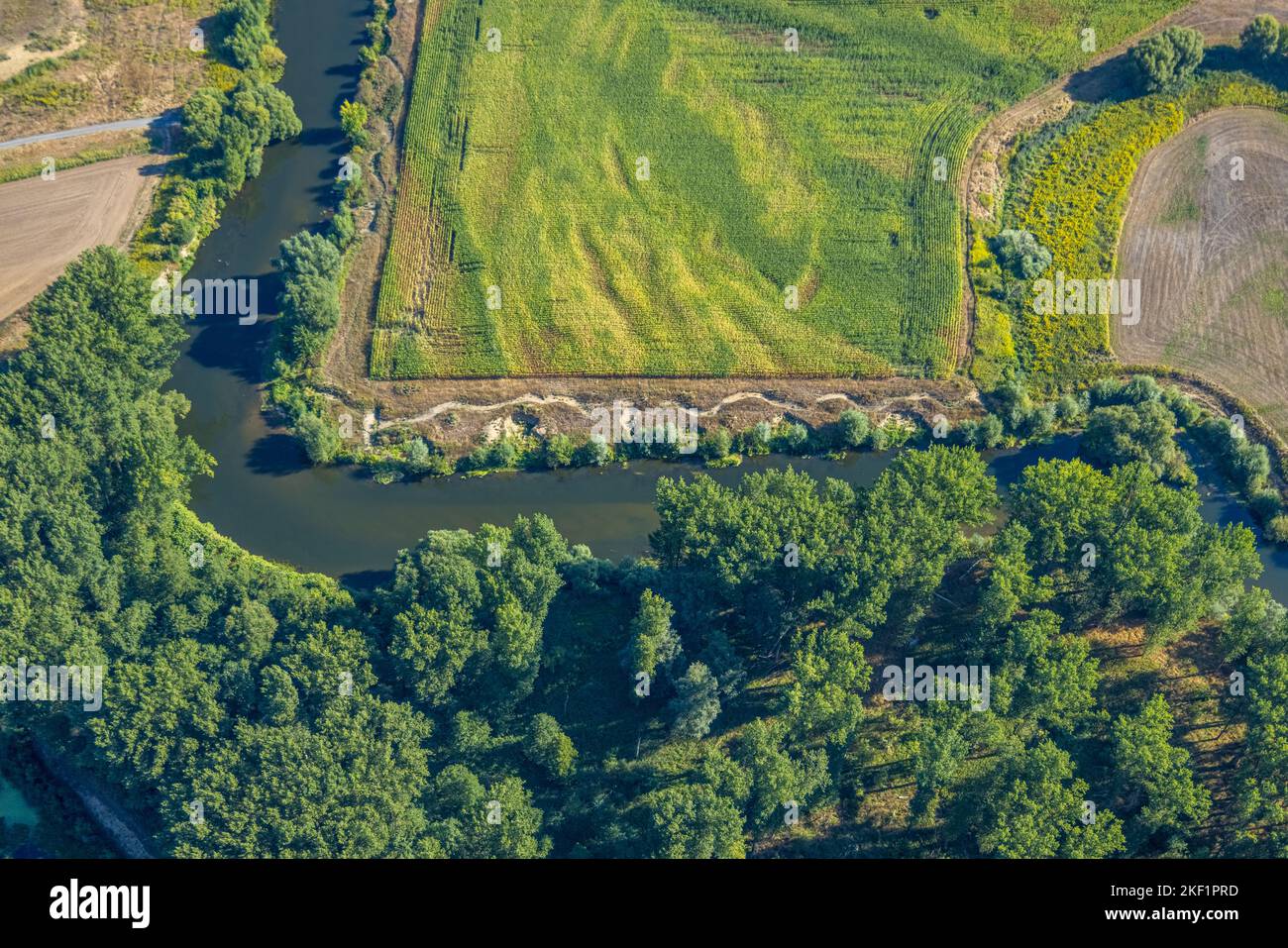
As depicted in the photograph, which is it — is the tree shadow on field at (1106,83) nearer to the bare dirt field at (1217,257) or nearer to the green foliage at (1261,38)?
the bare dirt field at (1217,257)

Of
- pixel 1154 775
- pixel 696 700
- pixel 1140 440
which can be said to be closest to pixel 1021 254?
pixel 1140 440

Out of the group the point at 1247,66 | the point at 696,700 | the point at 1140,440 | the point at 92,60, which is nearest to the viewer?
the point at 696,700

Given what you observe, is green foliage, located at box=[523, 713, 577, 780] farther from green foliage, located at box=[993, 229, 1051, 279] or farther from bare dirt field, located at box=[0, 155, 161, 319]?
bare dirt field, located at box=[0, 155, 161, 319]

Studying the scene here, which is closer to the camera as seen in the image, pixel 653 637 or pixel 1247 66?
pixel 653 637

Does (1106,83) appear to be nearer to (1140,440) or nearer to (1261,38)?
(1261,38)

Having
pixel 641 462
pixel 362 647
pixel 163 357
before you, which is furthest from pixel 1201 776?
pixel 163 357

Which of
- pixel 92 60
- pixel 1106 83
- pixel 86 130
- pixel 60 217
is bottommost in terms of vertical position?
pixel 60 217
